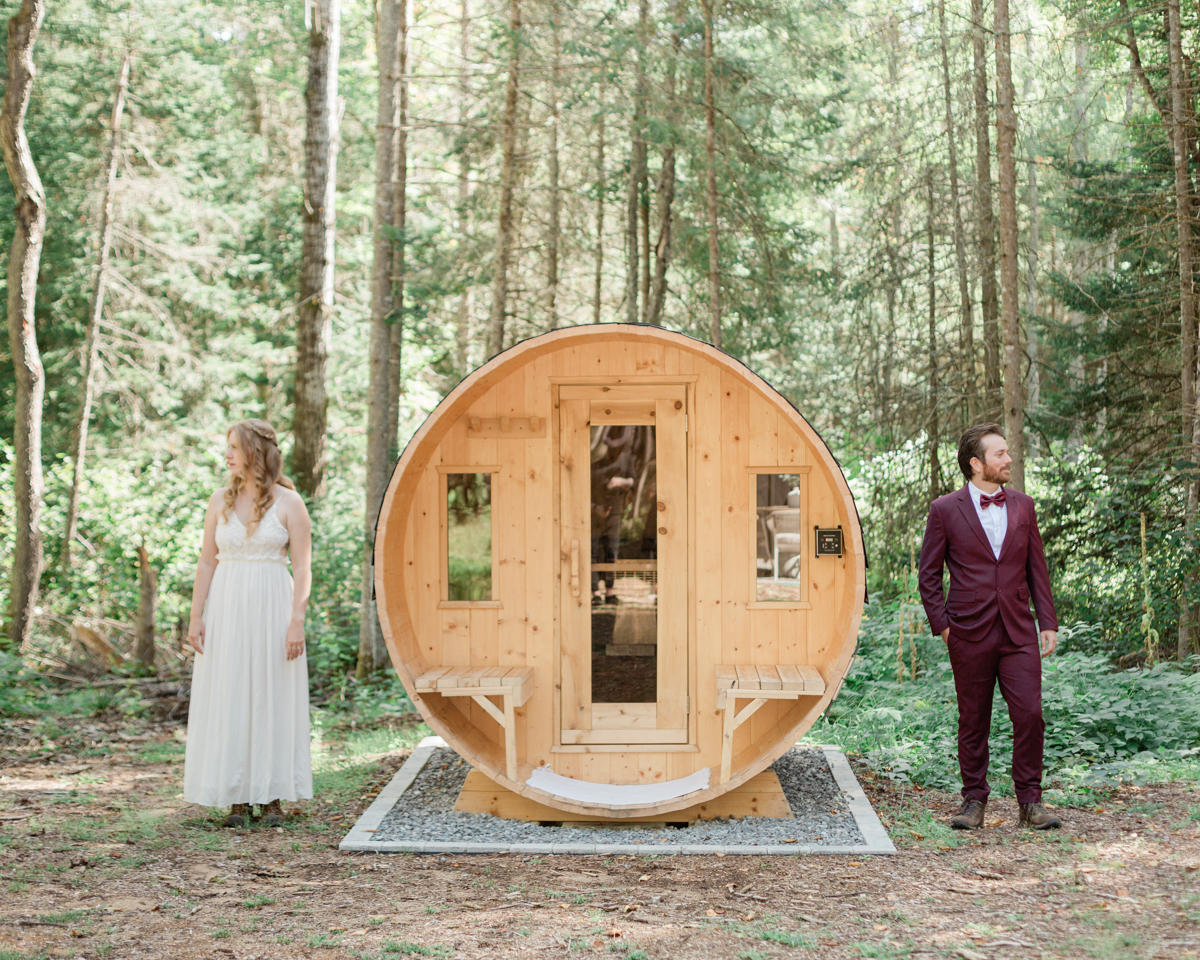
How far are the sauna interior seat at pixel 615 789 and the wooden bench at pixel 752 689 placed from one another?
0.80ft

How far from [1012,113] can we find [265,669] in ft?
22.8

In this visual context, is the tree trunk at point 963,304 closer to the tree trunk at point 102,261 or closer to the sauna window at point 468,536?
the sauna window at point 468,536

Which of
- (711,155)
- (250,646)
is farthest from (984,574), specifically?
(711,155)

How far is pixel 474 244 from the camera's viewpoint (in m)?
13.4

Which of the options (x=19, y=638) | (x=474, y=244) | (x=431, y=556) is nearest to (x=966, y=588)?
(x=431, y=556)

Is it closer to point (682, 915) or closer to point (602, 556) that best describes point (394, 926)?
point (682, 915)

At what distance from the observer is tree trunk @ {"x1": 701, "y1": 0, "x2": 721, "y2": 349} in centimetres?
1112

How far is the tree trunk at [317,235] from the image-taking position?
10609 millimetres

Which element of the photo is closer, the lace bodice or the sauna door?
the lace bodice

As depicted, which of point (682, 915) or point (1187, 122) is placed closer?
point (682, 915)

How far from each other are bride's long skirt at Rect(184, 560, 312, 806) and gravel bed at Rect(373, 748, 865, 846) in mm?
620

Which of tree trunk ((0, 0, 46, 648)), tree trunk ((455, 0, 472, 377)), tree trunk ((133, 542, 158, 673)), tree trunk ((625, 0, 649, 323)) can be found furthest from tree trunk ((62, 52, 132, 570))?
tree trunk ((625, 0, 649, 323))

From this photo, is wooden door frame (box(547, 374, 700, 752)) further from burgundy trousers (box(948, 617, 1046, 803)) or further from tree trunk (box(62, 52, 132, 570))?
tree trunk (box(62, 52, 132, 570))

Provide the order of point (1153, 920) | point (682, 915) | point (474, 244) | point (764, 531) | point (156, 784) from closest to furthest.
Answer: point (1153, 920) → point (682, 915) → point (764, 531) → point (156, 784) → point (474, 244)
